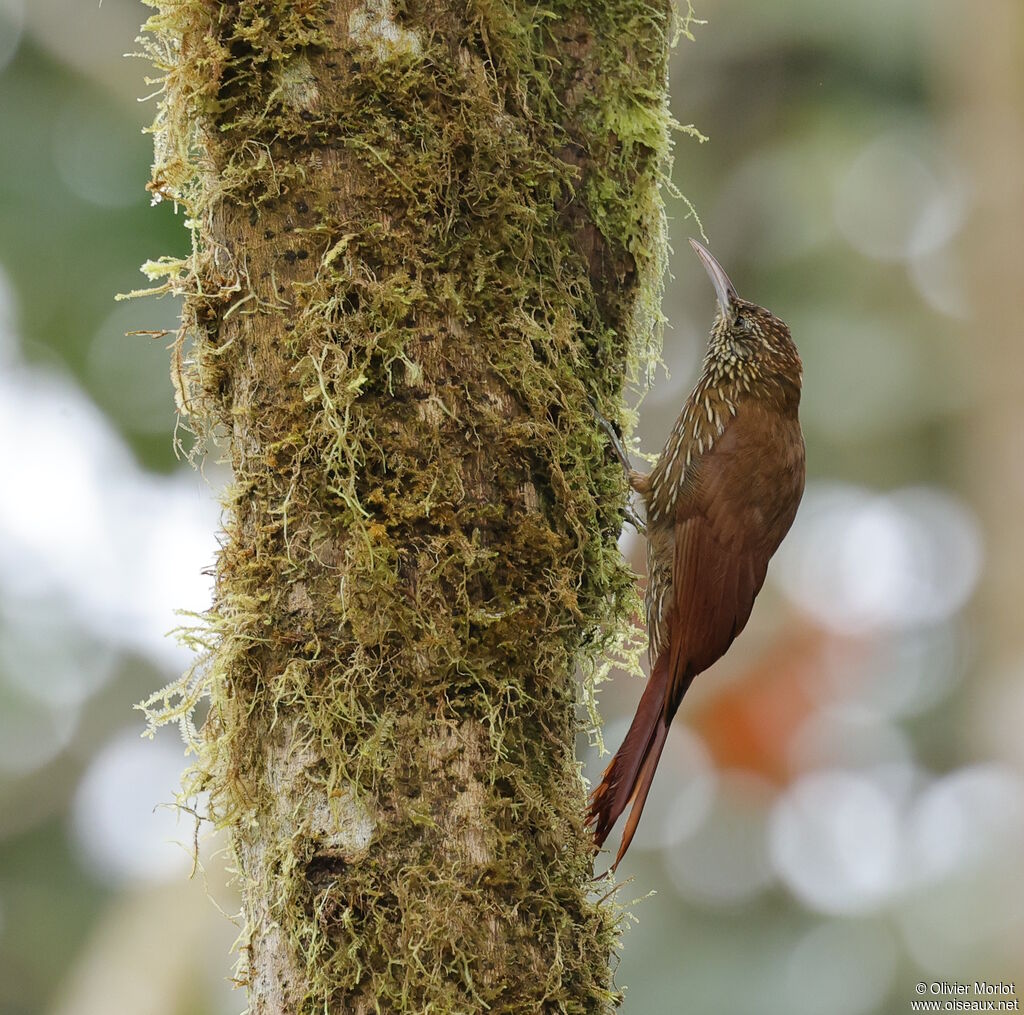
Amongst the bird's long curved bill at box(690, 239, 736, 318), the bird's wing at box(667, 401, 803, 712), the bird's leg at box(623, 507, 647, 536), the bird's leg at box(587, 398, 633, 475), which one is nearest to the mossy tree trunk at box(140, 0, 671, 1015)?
the bird's leg at box(587, 398, 633, 475)

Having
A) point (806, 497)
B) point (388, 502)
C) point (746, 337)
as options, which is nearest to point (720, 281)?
point (746, 337)

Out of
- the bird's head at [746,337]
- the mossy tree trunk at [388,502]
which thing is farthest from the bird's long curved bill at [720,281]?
the mossy tree trunk at [388,502]

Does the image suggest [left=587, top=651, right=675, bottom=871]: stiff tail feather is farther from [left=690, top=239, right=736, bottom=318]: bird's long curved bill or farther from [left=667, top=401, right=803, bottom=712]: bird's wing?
[left=690, top=239, right=736, bottom=318]: bird's long curved bill

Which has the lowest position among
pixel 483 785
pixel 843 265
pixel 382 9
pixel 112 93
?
pixel 483 785

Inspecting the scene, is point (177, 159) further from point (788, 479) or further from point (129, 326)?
point (129, 326)

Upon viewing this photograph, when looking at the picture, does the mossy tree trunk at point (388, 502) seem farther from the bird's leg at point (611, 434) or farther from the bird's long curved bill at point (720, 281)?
the bird's long curved bill at point (720, 281)

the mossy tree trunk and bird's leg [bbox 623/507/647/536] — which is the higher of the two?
bird's leg [bbox 623/507/647/536]

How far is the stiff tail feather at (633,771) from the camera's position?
2.24 metres

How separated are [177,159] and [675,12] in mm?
1128

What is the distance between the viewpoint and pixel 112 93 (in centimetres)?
646

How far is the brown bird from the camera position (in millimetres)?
2832

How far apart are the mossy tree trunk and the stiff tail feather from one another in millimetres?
317

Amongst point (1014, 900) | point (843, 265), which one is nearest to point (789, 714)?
point (1014, 900)

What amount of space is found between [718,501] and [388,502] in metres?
1.40
